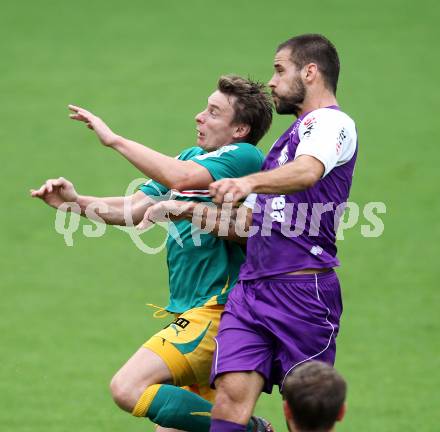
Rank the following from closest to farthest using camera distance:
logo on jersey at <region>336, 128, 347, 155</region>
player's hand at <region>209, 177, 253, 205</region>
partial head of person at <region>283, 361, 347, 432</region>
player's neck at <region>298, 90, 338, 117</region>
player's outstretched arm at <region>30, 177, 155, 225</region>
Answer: partial head of person at <region>283, 361, 347, 432</region>, player's hand at <region>209, 177, 253, 205</region>, logo on jersey at <region>336, 128, 347, 155</region>, player's neck at <region>298, 90, 338, 117</region>, player's outstretched arm at <region>30, 177, 155, 225</region>

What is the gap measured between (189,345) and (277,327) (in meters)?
0.61

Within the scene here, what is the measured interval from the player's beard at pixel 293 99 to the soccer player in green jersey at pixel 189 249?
0.40 meters

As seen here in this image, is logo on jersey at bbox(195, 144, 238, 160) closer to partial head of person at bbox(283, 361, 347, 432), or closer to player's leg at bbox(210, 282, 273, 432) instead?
player's leg at bbox(210, 282, 273, 432)

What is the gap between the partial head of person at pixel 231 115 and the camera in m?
6.20

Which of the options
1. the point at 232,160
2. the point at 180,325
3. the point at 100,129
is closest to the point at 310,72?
the point at 232,160

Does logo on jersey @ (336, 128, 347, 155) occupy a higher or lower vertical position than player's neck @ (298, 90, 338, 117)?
lower

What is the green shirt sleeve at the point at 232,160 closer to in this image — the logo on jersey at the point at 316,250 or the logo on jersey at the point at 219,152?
the logo on jersey at the point at 219,152

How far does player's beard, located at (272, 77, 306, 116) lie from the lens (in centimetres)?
566

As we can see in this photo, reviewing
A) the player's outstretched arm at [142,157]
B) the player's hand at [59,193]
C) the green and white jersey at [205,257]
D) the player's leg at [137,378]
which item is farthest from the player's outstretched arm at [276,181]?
the player's hand at [59,193]

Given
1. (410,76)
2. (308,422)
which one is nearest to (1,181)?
(410,76)

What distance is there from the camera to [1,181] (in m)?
12.5

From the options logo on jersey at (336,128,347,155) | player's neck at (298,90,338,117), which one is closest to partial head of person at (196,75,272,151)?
player's neck at (298,90,338,117)

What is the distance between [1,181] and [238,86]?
22.2ft

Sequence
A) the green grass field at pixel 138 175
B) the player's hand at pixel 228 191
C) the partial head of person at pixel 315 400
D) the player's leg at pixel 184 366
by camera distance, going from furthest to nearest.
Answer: the green grass field at pixel 138 175, the player's leg at pixel 184 366, the player's hand at pixel 228 191, the partial head of person at pixel 315 400
